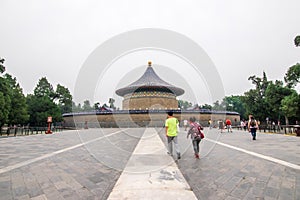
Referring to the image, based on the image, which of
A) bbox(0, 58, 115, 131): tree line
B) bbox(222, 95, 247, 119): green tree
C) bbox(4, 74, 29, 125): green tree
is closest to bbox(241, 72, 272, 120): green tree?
bbox(222, 95, 247, 119): green tree

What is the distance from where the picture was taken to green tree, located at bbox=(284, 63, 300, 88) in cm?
1883

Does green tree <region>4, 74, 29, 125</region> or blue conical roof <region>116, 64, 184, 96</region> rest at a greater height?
blue conical roof <region>116, 64, 184, 96</region>

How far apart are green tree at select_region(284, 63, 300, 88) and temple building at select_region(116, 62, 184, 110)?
2037 cm

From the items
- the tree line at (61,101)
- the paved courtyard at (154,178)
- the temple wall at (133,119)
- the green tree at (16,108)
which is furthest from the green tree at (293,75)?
the green tree at (16,108)

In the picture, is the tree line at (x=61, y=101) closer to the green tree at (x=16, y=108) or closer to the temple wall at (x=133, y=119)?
the green tree at (x=16, y=108)

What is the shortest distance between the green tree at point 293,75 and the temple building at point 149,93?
66.8 ft

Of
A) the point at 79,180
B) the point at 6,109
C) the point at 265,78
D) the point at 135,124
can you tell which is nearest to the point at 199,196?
the point at 79,180

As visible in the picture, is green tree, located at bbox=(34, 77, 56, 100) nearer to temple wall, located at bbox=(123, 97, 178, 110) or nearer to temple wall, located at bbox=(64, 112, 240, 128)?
temple wall, located at bbox=(64, 112, 240, 128)

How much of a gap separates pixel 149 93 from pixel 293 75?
22.5 m

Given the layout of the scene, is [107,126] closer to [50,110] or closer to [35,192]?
[50,110]

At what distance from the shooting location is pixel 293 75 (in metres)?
19.5

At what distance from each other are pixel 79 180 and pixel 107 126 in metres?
28.3

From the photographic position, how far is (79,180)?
3914mm

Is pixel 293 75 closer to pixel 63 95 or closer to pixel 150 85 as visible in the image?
pixel 150 85
